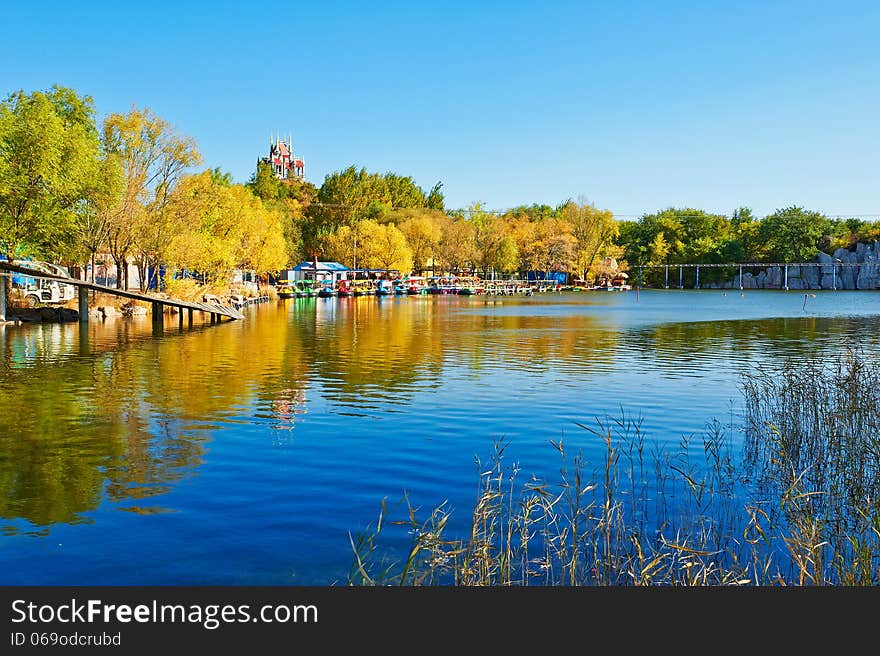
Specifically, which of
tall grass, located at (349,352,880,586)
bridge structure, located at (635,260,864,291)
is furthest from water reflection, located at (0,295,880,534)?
bridge structure, located at (635,260,864,291)

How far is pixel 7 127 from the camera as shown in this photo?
4600 cm

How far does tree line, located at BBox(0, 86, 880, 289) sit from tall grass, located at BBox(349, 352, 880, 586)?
39.9m

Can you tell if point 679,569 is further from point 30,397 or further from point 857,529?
point 30,397

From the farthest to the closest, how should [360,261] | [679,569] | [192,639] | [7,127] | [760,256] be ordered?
[760,256] → [360,261] → [7,127] → [679,569] → [192,639]

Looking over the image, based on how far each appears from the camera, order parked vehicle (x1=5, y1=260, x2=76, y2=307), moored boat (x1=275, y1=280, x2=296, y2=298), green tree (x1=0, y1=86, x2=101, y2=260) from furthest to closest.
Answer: moored boat (x1=275, y1=280, x2=296, y2=298), parked vehicle (x1=5, y1=260, x2=76, y2=307), green tree (x1=0, y1=86, x2=101, y2=260)

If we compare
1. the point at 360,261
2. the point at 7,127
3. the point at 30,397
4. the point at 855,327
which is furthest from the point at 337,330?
the point at 360,261

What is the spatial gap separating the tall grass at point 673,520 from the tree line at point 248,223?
3994cm

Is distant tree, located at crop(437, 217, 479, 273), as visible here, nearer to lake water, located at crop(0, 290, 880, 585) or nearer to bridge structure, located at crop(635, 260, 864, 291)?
bridge structure, located at crop(635, 260, 864, 291)

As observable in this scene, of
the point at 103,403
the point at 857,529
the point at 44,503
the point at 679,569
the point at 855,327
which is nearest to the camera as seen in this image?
the point at 679,569

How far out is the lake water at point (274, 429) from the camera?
1127 cm

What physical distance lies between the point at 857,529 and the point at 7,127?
154ft

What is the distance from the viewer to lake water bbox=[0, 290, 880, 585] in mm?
11266

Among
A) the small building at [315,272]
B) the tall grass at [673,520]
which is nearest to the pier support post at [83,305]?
the tall grass at [673,520]

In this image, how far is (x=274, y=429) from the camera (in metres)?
19.5
